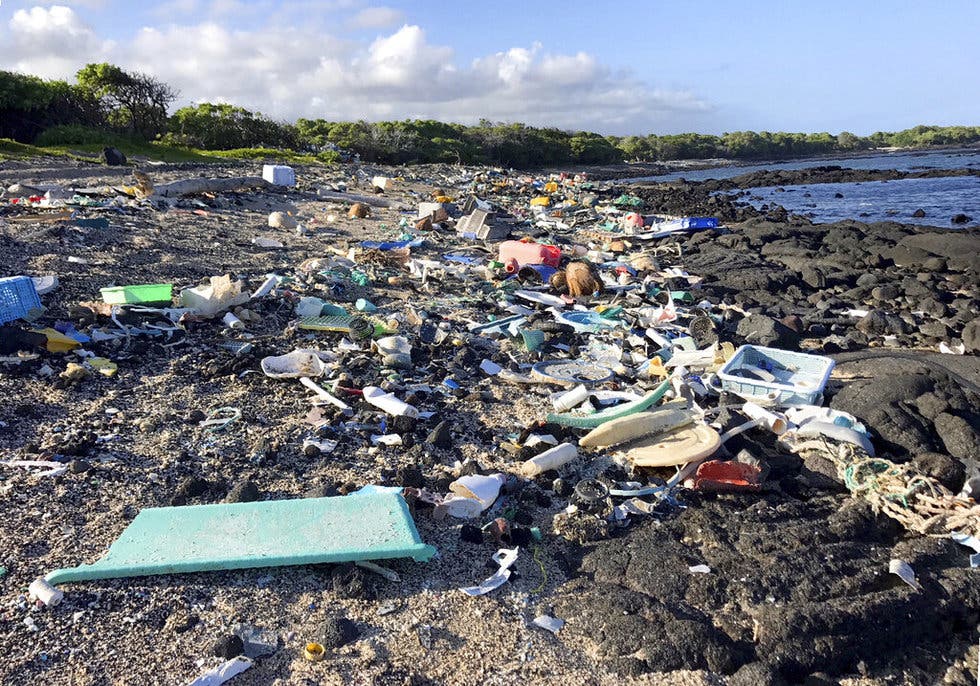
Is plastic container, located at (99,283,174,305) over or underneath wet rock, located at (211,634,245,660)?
over

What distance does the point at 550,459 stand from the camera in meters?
4.53

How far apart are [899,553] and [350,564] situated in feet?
Answer: 9.97

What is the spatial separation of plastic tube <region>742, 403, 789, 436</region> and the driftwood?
488 inches

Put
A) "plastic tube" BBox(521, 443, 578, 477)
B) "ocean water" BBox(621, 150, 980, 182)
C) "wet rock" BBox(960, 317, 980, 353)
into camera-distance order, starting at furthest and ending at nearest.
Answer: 1. "ocean water" BBox(621, 150, 980, 182)
2. "wet rock" BBox(960, 317, 980, 353)
3. "plastic tube" BBox(521, 443, 578, 477)

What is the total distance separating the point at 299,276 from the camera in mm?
9055

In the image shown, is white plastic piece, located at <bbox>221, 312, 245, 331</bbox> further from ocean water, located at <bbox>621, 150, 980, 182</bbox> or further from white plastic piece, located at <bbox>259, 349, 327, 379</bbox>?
ocean water, located at <bbox>621, 150, 980, 182</bbox>

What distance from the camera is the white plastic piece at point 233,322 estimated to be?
6.70m

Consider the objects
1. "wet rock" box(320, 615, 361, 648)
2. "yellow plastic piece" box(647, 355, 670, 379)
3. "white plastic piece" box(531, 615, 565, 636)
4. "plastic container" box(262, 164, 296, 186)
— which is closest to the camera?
"wet rock" box(320, 615, 361, 648)

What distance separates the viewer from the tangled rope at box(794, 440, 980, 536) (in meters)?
3.96

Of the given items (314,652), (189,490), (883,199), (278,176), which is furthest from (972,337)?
(883,199)

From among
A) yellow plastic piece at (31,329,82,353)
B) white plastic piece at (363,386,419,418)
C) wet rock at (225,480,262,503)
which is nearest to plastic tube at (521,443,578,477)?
white plastic piece at (363,386,419,418)

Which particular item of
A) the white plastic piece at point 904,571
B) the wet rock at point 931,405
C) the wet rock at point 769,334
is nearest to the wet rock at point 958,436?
the wet rock at point 931,405

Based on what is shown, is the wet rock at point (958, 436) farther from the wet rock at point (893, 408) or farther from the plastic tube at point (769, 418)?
the plastic tube at point (769, 418)

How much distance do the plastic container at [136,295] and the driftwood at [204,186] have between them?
24.3 feet
